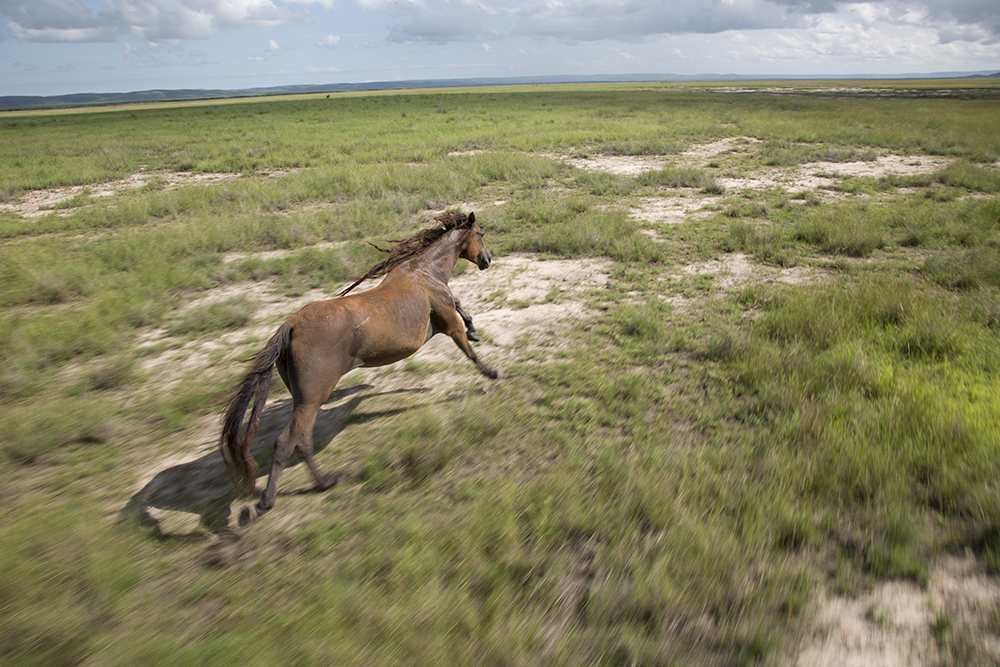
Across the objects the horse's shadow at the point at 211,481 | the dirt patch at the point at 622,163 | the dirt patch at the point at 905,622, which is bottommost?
the horse's shadow at the point at 211,481

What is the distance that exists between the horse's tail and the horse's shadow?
0.31m

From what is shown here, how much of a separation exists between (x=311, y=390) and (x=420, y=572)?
1.43m

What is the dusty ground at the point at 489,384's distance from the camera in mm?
2215

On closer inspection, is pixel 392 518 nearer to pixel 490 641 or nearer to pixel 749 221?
pixel 490 641

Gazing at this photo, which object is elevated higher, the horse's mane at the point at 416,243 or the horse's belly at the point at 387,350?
the horse's mane at the point at 416,243

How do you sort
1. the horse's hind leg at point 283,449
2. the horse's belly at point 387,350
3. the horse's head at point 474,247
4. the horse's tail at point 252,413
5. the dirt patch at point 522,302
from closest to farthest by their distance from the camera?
the horse's tail at point 252,413
the horse's hind leg at point 283,449
the horse's belly at point 387,350
the horse's head at point 474,247
the dirt patch at point 522,302

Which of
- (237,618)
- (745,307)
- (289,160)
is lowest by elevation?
(237,618)

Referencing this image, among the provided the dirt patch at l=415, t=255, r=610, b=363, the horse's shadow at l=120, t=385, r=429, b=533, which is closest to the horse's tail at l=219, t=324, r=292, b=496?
the horse's shadow at l=120, t=385, r=429, b=533

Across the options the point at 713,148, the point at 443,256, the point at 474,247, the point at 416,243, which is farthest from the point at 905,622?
the point at 713,148

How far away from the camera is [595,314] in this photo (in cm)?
612

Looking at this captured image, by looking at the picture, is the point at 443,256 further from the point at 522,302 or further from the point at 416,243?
the point at 522,302

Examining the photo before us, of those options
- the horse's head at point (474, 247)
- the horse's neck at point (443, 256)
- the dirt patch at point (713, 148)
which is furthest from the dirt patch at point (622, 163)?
the horse's neck at point (443, 256)

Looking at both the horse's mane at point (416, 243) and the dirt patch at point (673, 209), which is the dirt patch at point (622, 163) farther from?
the horse's mane at point (416, 243)

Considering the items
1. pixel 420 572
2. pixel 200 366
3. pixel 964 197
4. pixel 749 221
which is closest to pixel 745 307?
pixel 749 221
